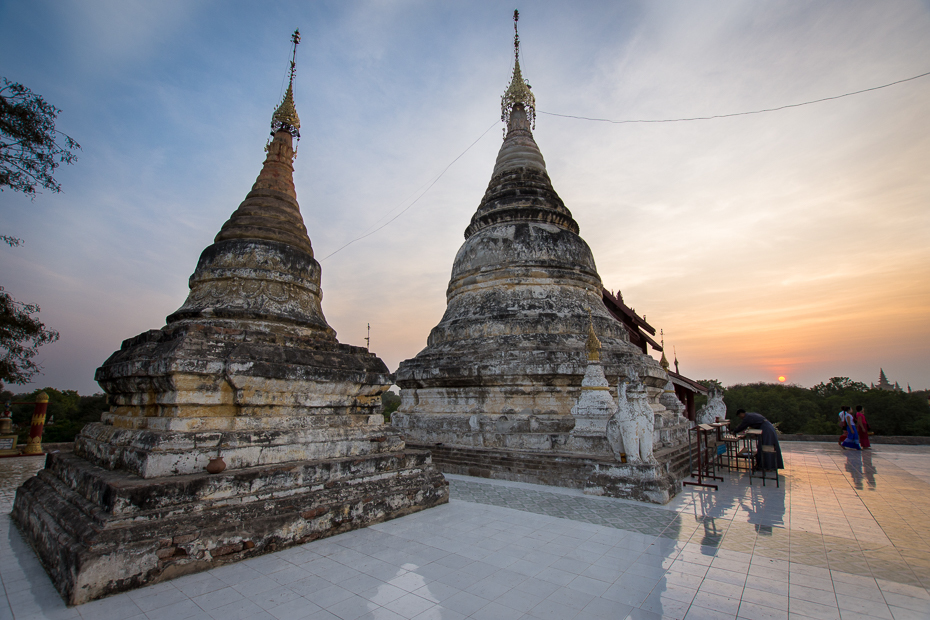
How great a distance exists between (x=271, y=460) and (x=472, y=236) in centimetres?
983

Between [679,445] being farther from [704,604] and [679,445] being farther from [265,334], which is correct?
[265,334]

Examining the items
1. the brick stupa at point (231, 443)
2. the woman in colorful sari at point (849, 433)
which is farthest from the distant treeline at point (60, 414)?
the woman in colorful sari at point (849, 433)

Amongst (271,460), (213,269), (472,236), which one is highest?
(472,236)

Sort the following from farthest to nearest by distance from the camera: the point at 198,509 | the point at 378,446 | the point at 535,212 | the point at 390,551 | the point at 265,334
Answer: the point at 535,212 < the point at 378,446 < the point at 265,334 < the point at 390,551 < the point at 198,509

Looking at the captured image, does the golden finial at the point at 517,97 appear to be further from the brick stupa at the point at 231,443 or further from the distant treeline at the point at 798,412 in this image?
the distant treeline at the point at 798,412

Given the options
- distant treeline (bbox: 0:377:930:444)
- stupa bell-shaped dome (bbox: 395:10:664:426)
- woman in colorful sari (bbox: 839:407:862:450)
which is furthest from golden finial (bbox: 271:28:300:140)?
distant treeline (bbox: 0:377:930:444)

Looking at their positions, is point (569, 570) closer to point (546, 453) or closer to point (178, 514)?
point (178, 514)

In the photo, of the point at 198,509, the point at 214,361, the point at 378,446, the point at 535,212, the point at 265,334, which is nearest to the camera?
the point at 198,509

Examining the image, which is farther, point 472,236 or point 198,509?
point 472,236

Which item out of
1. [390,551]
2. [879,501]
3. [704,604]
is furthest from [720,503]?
[390,551]

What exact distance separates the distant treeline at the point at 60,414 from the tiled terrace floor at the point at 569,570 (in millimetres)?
21516

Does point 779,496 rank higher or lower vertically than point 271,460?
lower

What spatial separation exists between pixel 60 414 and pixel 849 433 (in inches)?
1654

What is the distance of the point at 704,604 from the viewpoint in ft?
12.2
